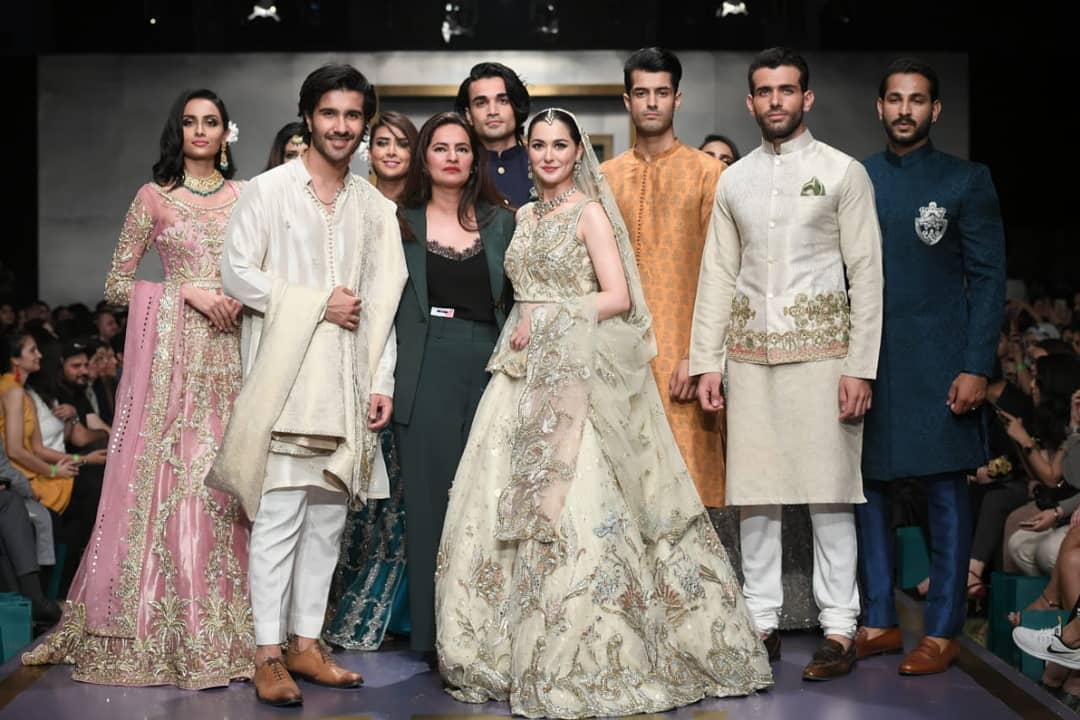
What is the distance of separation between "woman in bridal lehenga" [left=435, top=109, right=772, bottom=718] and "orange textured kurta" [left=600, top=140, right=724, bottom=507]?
347mm

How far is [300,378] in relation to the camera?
156 inches

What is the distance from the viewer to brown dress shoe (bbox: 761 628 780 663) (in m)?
4.32

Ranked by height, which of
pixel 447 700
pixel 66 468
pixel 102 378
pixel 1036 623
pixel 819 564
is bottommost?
pixel 447 700

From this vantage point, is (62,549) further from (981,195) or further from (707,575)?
(981,195)

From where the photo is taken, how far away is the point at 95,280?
918 cm

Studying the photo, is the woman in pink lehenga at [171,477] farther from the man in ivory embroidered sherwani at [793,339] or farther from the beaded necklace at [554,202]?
the man in ivory embroidered sherwani at [793,339]

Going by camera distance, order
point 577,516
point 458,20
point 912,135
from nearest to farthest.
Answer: point 577,516
point 912,135
point 458,20

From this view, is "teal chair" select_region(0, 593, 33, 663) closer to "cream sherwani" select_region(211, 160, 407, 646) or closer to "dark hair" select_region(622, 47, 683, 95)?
"cream sherwani" select_region(211, 160, 407, 646)

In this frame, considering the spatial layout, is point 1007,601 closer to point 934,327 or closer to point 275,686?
point 934,327

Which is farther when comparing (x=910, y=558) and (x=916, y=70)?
(x=910, y=558)

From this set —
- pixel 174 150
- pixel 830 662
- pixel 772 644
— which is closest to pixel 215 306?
pixel 174 150

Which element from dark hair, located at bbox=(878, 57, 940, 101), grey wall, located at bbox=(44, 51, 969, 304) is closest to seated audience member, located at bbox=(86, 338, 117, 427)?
grey wall, located at bbox=(44, 51, 969, 304)

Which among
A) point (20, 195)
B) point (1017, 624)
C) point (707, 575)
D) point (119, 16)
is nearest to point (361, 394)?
point (707, 575)

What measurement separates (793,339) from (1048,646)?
3.99 feet
